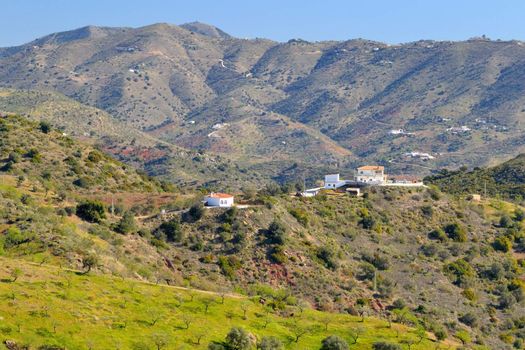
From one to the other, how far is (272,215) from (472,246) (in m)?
27.4

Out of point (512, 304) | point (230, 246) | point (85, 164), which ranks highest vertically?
point (85, 164)

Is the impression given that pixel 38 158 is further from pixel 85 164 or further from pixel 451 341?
pixel 451 341

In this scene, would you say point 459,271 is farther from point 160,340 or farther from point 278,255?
point 160,340

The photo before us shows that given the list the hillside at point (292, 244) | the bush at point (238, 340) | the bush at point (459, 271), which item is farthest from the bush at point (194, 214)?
the bush at point (238, 340)

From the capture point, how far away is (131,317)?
4697 centimetres

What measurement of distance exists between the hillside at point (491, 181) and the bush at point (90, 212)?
68.1 meters

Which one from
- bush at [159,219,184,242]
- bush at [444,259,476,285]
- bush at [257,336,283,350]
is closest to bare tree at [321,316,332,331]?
bush at [257,336,283,350]

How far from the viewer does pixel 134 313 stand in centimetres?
4772

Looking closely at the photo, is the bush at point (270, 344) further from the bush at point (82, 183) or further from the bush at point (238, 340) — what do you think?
the bush at point (82, 183)

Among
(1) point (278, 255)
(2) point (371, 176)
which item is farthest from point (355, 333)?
(2) point (371, 176)

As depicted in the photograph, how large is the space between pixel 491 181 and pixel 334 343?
101987mm

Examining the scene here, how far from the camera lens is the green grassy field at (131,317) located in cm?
4241

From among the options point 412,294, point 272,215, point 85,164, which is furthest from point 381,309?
point 85,164

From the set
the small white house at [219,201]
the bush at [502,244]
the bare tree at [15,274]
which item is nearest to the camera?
the bare tree at [15,274]
